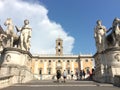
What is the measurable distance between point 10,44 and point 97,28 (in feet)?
35.5

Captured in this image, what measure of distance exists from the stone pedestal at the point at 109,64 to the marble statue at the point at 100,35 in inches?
44.7

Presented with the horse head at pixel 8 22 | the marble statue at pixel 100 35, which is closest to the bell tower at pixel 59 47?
the marble statue at pixel 100 35

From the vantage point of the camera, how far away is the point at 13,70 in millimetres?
17344

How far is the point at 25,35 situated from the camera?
20.7 metres

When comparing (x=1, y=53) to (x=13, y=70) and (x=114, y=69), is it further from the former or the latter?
(x=114, y=69)

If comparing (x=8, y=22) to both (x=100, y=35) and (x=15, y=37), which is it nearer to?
(x=15, y=37)

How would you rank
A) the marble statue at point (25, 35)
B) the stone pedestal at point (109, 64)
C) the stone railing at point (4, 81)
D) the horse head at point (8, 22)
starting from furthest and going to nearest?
1. the marble statue at point (25, 35)
2. the horse head at point (8, 22)
3. the stone pedestal at point (109, 64)
4. the stone railing at point (4, 81)

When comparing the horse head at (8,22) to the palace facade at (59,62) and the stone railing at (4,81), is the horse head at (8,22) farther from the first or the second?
the palace facade at (59,62)

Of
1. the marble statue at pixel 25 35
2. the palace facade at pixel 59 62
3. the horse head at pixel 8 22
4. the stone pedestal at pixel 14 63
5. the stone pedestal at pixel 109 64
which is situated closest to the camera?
the stone pedestal at pixel 14 63

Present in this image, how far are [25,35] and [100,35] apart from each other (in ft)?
30.3

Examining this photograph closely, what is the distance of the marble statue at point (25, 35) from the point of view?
20.3 meters

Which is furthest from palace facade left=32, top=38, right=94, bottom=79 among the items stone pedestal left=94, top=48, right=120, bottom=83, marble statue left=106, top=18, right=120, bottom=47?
stone pedestal left=94, top=48, right=120, bottom=83

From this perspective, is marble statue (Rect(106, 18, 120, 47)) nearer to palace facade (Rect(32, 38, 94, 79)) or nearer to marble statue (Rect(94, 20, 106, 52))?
marble statue (Rect(94, 20, 106, 52))

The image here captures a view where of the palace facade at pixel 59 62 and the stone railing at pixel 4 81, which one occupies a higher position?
the palace facade at pixel 59 62
